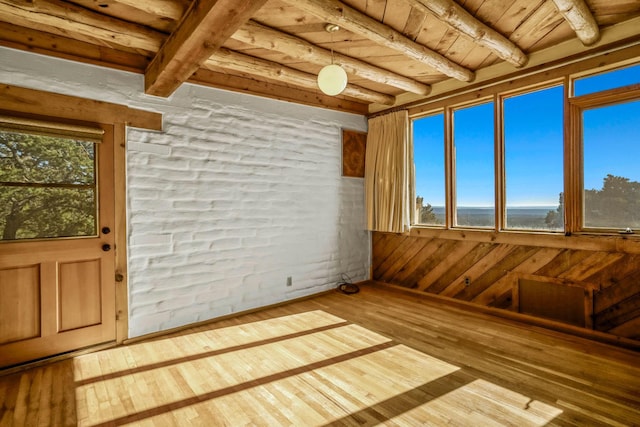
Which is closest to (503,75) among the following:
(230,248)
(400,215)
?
(400,215)

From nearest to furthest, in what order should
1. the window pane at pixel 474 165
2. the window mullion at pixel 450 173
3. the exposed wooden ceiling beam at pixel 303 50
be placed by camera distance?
1. the exposed wooden ceiling beam at pixel 303 50
2. the window pane at pixel 474 165
3. the window mullion at pixel 450 173

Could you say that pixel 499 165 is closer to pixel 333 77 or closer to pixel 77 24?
pixel 333 77

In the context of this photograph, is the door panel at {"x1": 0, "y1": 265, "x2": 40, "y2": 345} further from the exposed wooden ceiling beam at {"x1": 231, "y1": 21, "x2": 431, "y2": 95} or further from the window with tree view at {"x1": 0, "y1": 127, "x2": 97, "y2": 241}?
the exposed wooden ceiling beam at {"x1": 231, "y1": 21, "x2": 431, "y2": 95}

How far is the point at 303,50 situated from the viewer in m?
2.88

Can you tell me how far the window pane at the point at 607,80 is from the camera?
2.75 metres

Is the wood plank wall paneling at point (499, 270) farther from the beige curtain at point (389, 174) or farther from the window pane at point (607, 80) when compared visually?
the window pane at point (607, 80)

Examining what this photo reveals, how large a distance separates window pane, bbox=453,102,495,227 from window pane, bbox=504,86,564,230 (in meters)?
0.19

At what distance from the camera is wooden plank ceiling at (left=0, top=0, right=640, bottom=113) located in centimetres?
216

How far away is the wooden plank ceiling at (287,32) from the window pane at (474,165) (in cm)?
68

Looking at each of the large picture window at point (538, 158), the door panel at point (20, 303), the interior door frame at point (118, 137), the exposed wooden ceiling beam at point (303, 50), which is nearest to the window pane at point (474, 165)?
the large picture window at point (538, 158)

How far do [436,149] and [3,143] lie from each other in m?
4.62

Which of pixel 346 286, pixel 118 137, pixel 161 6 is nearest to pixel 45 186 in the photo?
pixel 118 137

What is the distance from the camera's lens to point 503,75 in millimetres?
3471

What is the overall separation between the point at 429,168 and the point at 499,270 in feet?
5.43
